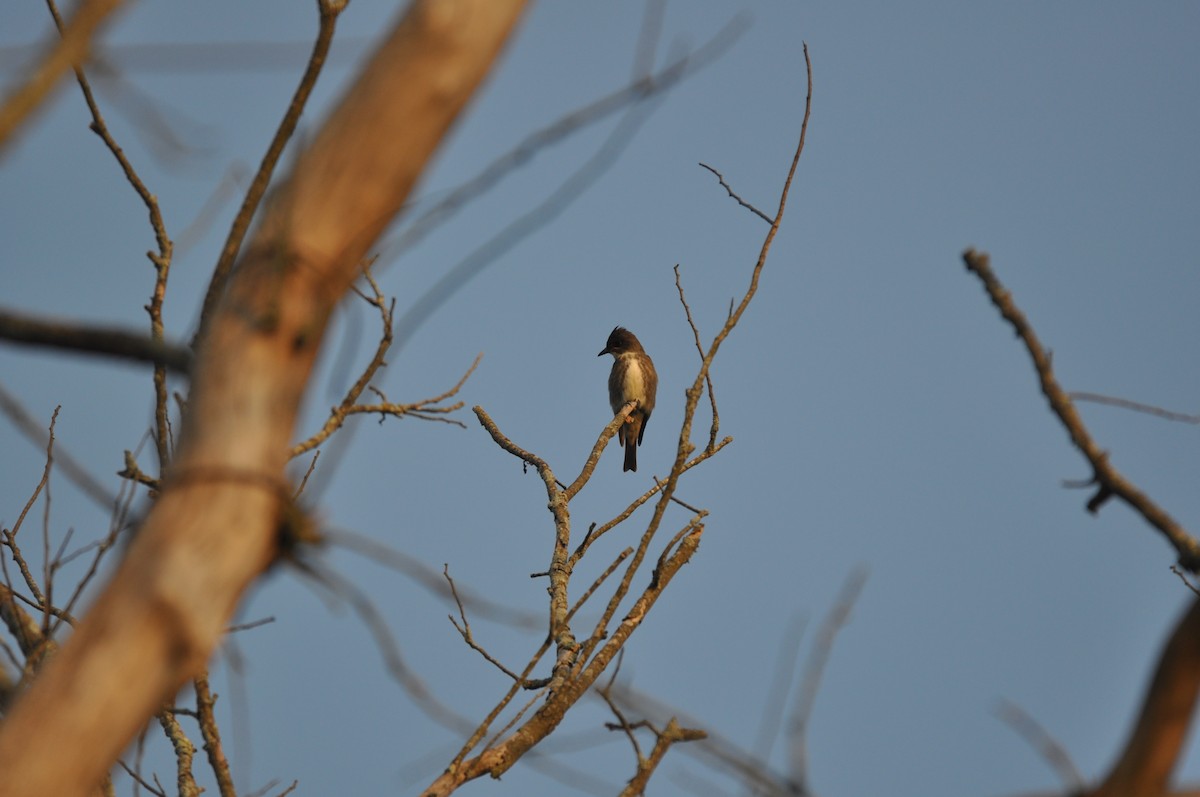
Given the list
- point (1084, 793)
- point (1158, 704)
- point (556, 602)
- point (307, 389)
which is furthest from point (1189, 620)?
point (556, 602)

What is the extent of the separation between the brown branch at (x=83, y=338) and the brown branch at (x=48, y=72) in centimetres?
29

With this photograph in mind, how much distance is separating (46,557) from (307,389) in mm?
1444

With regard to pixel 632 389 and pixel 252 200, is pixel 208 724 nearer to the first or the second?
pixel 252 200

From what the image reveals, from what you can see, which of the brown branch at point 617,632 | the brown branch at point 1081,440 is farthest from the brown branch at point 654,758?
the brown branch at point 1081,440

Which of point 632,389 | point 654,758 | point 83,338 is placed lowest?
point 654,758

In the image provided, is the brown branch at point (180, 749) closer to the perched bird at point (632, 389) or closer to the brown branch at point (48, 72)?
the brown branch at point (48, 72)

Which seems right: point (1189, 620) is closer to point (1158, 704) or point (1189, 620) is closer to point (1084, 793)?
point (1158, 704)

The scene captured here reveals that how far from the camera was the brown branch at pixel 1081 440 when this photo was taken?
2.02 metres

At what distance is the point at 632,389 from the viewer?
1307cm

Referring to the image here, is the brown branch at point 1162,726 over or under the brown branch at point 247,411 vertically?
under

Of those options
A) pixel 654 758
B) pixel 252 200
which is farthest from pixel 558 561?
pixel 252 200

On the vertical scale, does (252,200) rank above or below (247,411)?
above

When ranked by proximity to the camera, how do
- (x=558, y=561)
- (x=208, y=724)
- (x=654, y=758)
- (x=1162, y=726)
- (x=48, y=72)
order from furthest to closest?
(x=558, y=561), (x=208, y=724), (x=654, y=758), (x=48, y=72), (x=1162, y=726)

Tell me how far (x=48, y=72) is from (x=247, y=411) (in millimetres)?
574
